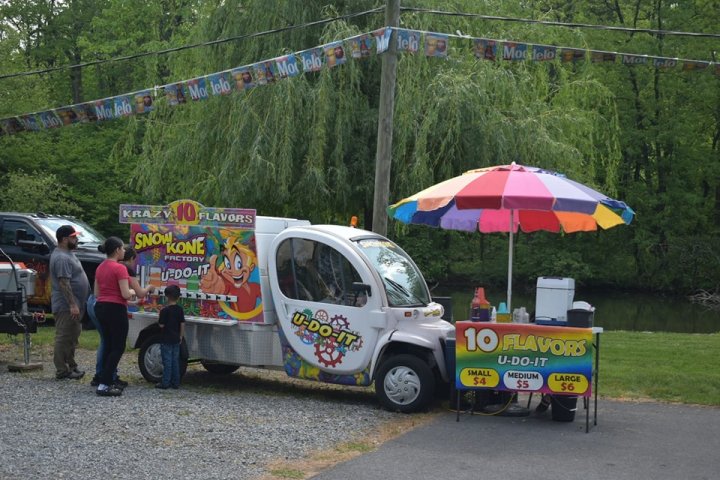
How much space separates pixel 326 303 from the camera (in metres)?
11.0

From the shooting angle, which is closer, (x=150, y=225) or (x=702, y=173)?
(x=150, y=225)

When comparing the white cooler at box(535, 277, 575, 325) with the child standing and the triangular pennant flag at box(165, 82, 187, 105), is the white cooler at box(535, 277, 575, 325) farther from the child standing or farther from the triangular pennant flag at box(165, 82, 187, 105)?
the triangular pennant flag at box(165, 82, 187, 105)

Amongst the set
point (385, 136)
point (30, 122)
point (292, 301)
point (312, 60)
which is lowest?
point (292, 301)

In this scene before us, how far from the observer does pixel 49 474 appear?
737cm

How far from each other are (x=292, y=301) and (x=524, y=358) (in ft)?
9.17

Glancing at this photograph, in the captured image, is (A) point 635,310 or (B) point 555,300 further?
(A) point 635,310

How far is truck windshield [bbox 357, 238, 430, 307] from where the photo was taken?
10.8 metres

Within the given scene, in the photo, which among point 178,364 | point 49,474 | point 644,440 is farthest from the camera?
point 178,364

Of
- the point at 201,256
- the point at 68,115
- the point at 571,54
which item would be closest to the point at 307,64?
the point at 68,115

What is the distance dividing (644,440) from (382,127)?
684 centimetres

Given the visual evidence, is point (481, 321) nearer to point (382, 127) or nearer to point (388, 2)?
point (382, 127)

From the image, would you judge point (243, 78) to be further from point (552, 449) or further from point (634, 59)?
point (552, 449)

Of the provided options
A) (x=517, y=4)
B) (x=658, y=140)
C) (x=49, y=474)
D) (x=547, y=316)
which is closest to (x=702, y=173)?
(x=658, y=140)

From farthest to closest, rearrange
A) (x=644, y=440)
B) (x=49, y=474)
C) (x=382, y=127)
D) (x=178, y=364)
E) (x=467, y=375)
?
1. (x=382, y=127)
2. (x=178, y=364)
3. (x=467, y=375)
4. (x=644, y=440)
5. (x=49, y=474)
